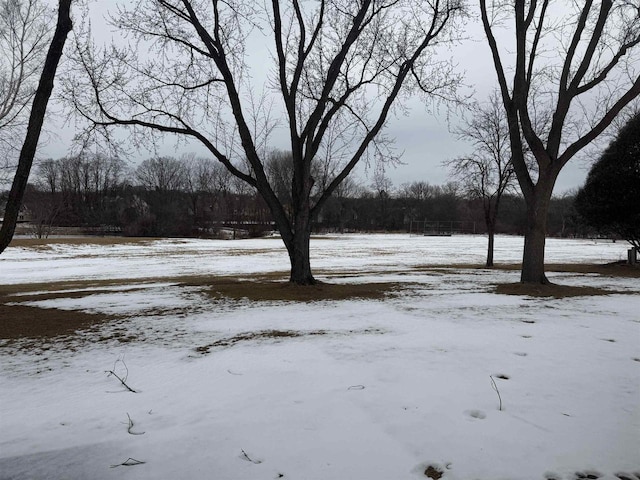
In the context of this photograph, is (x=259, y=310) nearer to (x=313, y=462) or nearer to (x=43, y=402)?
(x=43, y=402)

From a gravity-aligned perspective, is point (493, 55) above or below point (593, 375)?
above

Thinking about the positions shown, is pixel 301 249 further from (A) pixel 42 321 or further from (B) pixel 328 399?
(B) pixel 328 399

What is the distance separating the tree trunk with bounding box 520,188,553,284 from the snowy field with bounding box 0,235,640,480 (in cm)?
371

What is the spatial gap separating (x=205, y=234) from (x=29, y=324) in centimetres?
5728

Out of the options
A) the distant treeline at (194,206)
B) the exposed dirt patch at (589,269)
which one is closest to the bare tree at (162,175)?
the distant treeline at (194,206)

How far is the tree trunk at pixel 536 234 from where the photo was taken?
10180 millimetres

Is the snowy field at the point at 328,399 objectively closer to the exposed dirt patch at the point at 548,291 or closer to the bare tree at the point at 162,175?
the exposed dirt patch at the point at 548,291

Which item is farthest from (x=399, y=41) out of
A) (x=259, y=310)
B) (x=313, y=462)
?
(x=313, y=462)

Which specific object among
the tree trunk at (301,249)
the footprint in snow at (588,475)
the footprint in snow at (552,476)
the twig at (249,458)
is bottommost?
the twig at (249,458)

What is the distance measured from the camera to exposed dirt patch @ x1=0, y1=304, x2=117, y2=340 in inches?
229

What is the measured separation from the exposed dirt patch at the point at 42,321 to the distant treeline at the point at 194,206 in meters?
39.7

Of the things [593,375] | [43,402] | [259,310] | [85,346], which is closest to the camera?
[43,402]

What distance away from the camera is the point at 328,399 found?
349cm

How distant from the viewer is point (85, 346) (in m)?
5.17
